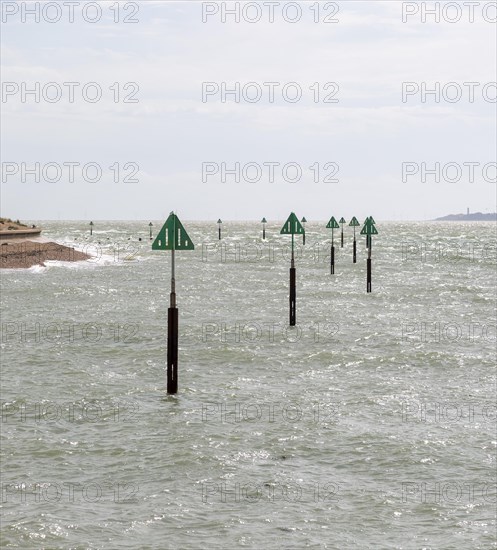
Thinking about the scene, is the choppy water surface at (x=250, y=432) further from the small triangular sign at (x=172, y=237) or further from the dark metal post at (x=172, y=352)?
the small triangular sign at (x=172, y=237)

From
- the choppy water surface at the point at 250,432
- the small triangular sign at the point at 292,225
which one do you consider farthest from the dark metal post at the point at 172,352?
the small triangular sign at the point at 292,225

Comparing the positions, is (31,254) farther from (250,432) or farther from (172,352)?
(250,432)

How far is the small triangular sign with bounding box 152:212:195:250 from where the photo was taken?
1892cm

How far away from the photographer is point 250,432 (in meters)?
15.8

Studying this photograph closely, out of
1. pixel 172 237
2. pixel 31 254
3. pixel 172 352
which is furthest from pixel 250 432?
pixel 31 254

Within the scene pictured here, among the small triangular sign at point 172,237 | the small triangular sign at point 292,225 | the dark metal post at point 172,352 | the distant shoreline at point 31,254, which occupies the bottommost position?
the dark metal post at point 172,352

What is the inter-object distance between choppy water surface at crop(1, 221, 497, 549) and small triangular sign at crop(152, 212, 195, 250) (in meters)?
3.41

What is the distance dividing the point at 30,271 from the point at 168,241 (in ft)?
152

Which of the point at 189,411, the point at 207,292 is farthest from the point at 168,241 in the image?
the point at 207,292

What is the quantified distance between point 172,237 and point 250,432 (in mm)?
5346

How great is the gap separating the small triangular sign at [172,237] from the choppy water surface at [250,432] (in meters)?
3.41

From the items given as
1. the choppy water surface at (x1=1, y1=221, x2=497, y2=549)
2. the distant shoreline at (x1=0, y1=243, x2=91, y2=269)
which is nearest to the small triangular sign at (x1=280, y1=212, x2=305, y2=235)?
the choppy water surface at (x1=1, y1=221, x2=497, y2=549)

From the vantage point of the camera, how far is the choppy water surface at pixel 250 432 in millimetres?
11242

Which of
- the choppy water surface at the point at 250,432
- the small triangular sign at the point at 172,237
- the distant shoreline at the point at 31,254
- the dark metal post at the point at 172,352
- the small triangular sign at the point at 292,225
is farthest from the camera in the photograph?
the distant shoreline at the point at 31,254
